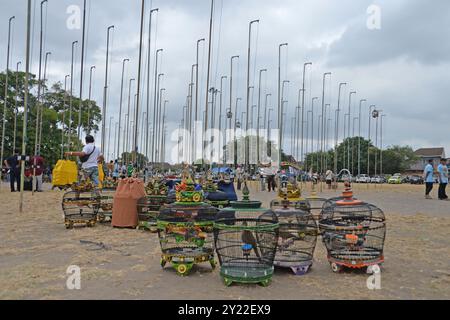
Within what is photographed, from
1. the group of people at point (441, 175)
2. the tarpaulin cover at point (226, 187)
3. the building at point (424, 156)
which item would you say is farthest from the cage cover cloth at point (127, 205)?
the building at point (424, 156)

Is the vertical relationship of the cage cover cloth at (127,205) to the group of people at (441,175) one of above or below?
below

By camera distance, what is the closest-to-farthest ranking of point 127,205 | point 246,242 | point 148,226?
point 246,242 → point 148,226 → point 127,205

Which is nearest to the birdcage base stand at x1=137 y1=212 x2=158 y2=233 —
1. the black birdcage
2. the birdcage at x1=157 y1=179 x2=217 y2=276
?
the birdcage at x1=157 y1=179 x2=217 y2=276

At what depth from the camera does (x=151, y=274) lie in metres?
5.80

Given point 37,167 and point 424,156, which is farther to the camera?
point 424,156

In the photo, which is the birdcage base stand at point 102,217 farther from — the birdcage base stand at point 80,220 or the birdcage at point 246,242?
the birdcage at point 246,242

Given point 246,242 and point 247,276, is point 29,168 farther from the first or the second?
point 247,276

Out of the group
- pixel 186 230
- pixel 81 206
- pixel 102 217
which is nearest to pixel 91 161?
pixel 102 217

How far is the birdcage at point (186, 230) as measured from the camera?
19.6ft

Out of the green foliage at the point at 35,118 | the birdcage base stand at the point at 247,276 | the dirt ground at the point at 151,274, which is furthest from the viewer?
the green foliage at the point at 35,118

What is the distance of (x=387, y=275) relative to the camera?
19.3 ft

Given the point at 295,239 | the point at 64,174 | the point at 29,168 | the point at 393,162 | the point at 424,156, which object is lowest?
the point at 295,239

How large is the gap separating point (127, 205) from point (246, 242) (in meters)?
4.71

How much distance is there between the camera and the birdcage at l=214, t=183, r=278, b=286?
531cm
